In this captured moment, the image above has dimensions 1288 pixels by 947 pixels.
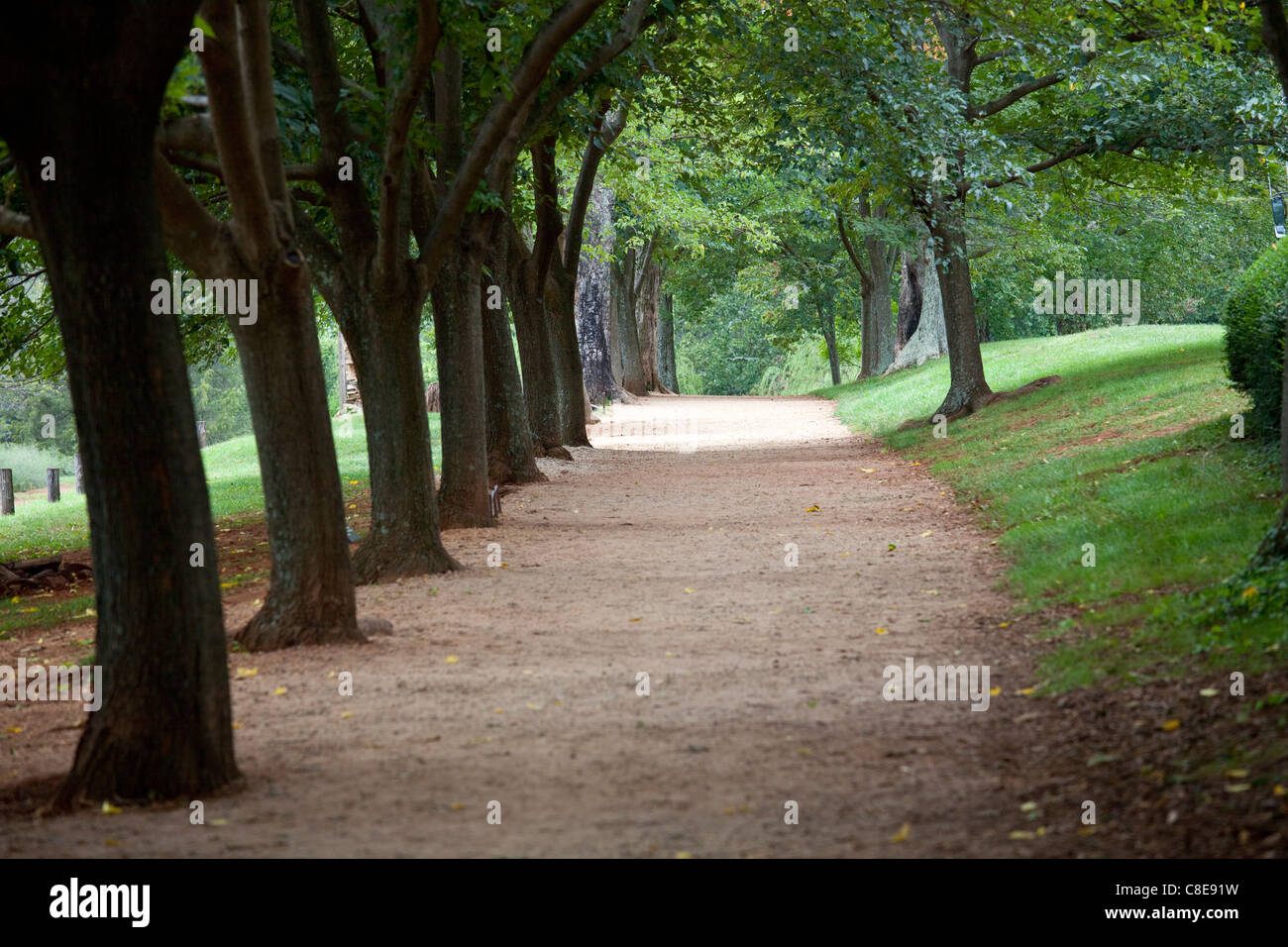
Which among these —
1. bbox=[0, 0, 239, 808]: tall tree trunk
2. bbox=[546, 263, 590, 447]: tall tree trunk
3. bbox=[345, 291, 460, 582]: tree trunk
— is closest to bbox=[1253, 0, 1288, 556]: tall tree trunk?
bbox=[0, 0, 239, 808]: tall tree trunk

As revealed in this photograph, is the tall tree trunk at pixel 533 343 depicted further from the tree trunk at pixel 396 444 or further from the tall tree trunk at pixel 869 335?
the tall tree trunk at pixel 869 335

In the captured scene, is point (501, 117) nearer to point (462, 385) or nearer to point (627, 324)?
point (462, 385)

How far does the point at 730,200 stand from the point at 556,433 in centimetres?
1651

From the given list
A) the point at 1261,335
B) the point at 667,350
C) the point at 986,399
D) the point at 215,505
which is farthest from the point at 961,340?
the point at 667,350

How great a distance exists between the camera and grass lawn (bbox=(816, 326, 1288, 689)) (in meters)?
6.98

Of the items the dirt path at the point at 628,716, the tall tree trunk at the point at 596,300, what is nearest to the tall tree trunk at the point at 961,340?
the dirt path at the point at 628,716

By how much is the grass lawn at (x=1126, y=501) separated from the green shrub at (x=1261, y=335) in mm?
436

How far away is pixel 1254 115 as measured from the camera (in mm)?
18125

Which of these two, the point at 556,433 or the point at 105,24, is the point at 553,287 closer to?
the point at 556,433

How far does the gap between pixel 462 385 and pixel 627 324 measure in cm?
3016

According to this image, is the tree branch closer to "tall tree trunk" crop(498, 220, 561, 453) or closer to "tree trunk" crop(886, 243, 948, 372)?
"tall tree trunk" crop(498, 220, 561, 453)

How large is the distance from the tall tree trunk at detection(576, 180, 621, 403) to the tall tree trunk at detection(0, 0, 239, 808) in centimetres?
2385

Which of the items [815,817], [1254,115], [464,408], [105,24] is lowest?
[815,817]

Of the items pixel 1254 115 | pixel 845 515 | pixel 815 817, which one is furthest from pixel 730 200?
pixel 815 817
